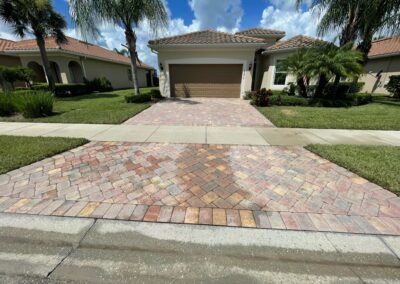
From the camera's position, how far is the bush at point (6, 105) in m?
7.57

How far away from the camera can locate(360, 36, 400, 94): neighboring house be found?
50.1 ft

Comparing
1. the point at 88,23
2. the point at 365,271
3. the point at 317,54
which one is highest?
the point at 88,23

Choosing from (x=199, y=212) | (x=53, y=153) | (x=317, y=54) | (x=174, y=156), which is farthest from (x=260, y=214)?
(x=317, y=54)

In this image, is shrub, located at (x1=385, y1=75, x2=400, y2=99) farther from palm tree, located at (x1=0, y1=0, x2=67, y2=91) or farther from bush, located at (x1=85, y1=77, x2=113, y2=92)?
bush, located at (x1=85, y1=77, x2=113, y2=92)

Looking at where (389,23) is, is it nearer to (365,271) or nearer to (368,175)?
(368,175)

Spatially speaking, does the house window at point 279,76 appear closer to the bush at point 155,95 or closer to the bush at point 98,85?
the bush at point 155,95

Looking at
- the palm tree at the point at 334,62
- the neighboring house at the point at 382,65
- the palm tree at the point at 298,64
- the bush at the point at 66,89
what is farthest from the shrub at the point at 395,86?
the bush at the point at 66,89

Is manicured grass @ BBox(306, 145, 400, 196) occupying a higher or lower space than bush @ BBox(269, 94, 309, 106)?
lower

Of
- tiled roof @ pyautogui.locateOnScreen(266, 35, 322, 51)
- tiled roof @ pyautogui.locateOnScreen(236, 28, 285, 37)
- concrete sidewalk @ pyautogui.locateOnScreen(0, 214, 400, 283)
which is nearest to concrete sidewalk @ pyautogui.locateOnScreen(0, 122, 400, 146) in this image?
concrete sidewalk @ pyautogui.locateOnScreen(0, 214, 400, 283)

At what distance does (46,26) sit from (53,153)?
12.5 m

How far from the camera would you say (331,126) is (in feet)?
21.1

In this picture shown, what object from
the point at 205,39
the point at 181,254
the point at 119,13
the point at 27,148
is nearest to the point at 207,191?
the point at 181,254

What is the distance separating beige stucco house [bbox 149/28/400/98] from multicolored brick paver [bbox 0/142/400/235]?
10584 mm

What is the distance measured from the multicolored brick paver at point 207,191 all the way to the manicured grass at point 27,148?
26 centimetres
